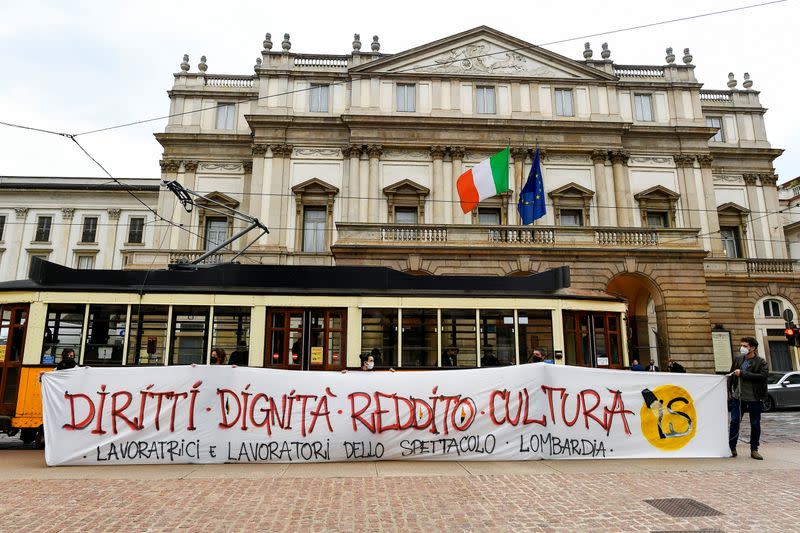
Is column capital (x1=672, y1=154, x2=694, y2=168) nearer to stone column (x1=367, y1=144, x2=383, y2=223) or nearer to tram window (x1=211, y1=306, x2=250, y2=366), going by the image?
stone column (x1=367, y1=144, x2=383, y2=223)

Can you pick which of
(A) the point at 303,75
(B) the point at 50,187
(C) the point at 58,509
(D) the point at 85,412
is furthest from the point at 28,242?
(C) the point at 58,509

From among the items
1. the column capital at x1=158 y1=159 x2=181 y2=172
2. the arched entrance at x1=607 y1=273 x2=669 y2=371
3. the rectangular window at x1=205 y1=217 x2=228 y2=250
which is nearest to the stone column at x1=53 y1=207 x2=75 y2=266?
the column capital at x1=158 y1=159 x2=181 y2=172

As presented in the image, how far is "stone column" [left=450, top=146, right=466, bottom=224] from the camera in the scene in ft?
94.7

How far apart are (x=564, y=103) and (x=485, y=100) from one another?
4912mm

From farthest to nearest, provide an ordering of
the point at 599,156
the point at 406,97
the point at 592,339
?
the point at 406,97, the point at 599,156, the point at 592,339

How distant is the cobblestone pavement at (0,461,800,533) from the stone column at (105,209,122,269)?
42.2m

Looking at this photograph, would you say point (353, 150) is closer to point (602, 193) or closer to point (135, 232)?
point (602, 193)

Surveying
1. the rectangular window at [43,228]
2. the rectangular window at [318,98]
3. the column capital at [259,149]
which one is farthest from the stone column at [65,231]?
the rectangular window at [318,98]

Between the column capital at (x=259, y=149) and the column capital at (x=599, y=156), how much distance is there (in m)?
19.5

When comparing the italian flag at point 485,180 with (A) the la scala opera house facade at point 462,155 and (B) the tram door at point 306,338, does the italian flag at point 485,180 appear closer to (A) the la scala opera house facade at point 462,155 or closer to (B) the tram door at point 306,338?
(A) the la scala opera house facade at point 462,155

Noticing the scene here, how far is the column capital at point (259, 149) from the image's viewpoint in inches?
1182

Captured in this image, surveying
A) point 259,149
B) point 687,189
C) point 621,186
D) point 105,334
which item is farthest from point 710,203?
point 105,334

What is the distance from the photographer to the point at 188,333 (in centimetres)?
1086

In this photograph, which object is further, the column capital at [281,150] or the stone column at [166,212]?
the stone column at [166,212]
